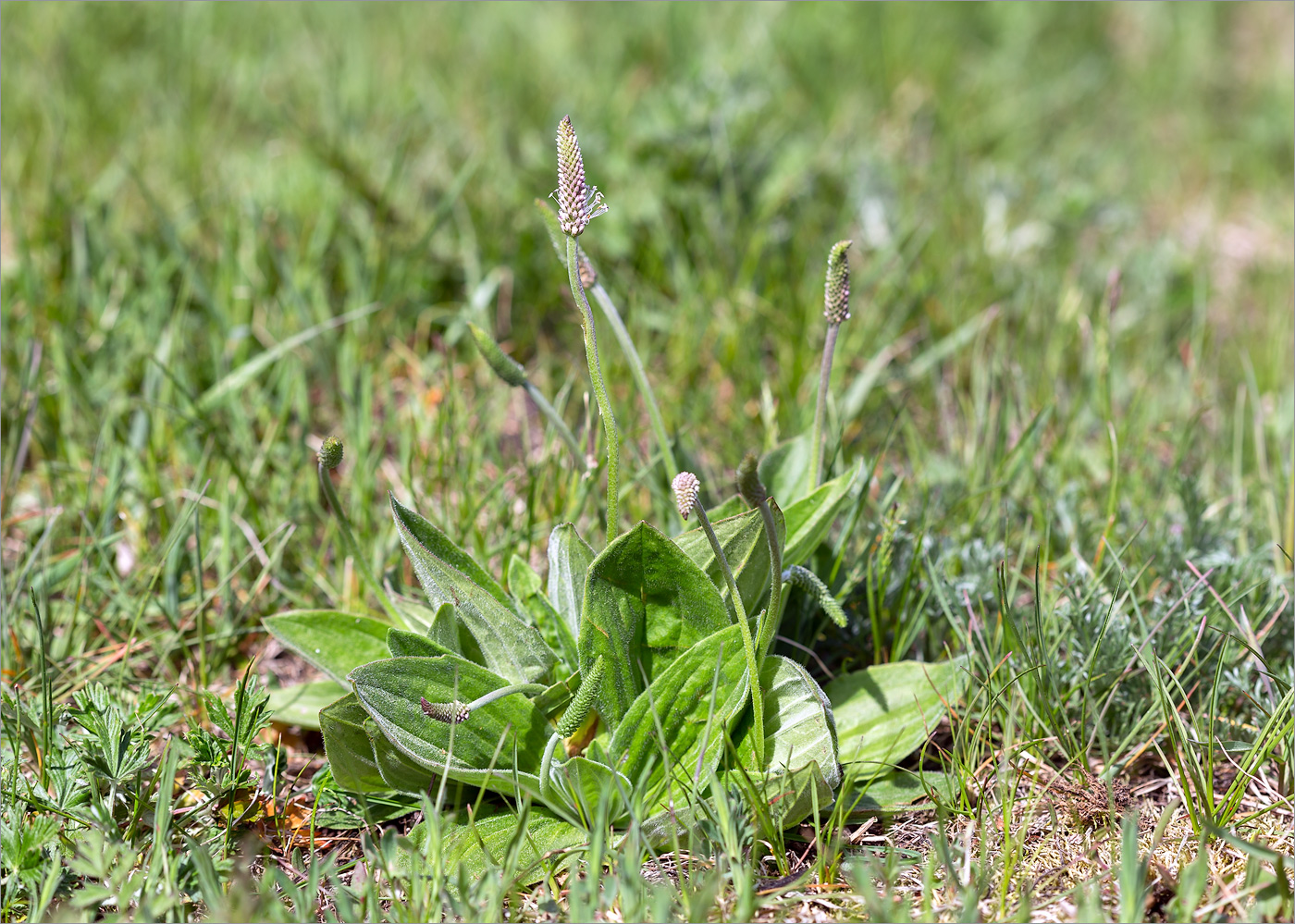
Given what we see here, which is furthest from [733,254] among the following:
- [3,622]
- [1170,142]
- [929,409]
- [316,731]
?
[1170,142]

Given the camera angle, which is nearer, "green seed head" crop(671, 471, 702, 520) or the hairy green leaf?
"green seed head" crop(671, 471, 702, 520)

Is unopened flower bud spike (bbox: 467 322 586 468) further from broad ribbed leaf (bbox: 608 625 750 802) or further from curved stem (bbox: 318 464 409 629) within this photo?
broad ribbed leaf (bbox: 608 625 750 802)

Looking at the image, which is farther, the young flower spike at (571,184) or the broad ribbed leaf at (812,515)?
the broad ribbed leaf at (812,515)

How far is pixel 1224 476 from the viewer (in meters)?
2.78

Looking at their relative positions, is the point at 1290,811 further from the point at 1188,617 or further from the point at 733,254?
the point at 733,254

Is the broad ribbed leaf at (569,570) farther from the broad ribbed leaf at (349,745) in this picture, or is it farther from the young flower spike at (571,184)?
the young flower spike at (571,184)

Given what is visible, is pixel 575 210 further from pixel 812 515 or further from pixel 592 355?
pixel 812 515

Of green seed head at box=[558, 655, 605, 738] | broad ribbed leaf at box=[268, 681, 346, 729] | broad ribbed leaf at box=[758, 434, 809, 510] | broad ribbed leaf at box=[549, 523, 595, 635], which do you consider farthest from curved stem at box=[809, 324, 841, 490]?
broad ribbed leaf at box=[268, 681, 346, 729]

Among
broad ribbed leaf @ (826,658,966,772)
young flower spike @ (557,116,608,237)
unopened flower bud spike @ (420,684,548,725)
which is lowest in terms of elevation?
broad ribbed leaf @ (826,658,966,772)

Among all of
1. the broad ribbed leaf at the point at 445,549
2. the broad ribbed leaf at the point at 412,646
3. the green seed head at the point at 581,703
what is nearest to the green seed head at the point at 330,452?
the broad ribbed leaf at the point at 445,549

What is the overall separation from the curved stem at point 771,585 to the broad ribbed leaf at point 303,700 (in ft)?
2.61

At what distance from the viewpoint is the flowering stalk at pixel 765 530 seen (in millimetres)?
1382

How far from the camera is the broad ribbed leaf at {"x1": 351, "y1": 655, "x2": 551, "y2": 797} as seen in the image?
1.63 metres

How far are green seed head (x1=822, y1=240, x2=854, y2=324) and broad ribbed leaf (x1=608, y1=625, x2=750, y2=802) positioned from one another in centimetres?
52
